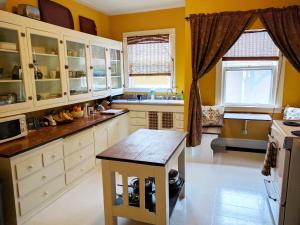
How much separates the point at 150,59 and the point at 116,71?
2.44 ft

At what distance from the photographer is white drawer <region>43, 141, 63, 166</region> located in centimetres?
247

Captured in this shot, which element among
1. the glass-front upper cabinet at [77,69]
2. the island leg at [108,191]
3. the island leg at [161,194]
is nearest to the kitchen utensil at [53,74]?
the glass-front upper cabinet at [77,69]

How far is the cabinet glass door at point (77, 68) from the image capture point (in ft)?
11.0

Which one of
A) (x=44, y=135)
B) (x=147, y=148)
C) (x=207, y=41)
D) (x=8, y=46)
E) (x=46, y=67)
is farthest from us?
(x=207, y=41)

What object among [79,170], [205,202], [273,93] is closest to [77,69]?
[79,170]

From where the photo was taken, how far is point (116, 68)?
4.64 m

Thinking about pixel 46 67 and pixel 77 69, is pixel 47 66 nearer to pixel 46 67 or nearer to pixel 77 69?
pixel 46 67

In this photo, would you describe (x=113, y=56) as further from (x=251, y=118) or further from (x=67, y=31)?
(x=251, y=118)

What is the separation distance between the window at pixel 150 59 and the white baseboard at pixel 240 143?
4.85 feet

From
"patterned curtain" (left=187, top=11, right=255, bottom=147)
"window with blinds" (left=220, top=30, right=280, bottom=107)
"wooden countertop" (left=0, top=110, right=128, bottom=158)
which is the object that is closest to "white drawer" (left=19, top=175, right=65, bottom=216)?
"wooden countertop" (left=0, top=110, right=128, bottom=158)

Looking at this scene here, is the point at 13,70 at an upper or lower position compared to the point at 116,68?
lower

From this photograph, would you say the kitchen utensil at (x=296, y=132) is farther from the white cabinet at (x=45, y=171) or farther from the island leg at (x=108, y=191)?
the white cabinet at (x=45, y=171)

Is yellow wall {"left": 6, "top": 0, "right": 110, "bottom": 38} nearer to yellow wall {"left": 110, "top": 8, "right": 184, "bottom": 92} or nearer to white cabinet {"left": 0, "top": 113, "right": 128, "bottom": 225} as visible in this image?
yellow wall {"left": 110, "top": 8, "right": 184, "bottom": 92}

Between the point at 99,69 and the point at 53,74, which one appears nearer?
the point at 53,74
